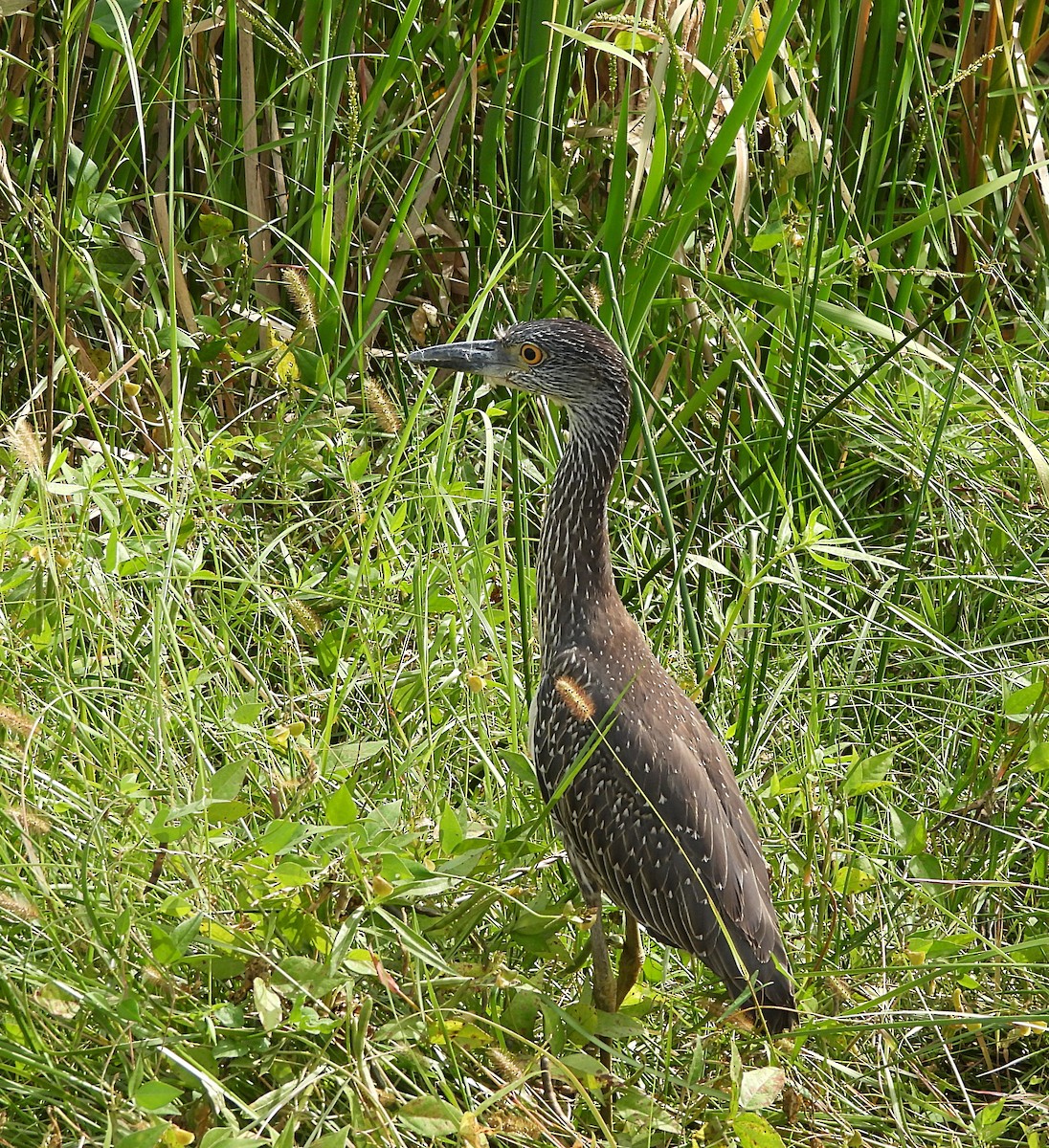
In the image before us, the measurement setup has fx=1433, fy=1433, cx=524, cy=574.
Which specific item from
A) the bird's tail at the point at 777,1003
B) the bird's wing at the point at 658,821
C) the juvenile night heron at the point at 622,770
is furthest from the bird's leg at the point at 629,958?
the bird's tail at the point at 777,1003

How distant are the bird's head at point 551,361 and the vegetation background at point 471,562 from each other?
14 cm

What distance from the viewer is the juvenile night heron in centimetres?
281

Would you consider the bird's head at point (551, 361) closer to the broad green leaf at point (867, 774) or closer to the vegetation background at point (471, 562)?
the vegetation background at point (471, 562)

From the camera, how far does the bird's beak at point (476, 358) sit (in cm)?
325

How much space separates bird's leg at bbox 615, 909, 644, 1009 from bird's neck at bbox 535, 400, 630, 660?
0.60 metres

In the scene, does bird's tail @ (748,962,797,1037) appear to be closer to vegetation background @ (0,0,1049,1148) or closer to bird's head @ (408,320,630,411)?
vegetation background @ (0,0,1049,1148)

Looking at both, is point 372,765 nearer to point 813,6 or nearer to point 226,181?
point 226,181

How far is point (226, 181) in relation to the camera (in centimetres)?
390

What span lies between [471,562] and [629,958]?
95 centimetres

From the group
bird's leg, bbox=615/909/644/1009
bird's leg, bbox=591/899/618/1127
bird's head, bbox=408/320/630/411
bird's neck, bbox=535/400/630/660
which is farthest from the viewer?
bird's head, bbox=408/320/630/411

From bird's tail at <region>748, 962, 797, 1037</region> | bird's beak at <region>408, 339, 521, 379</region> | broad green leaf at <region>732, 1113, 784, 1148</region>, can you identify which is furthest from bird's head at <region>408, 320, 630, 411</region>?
broad green leaf at <region>732, 1113, 784, 1148</region>

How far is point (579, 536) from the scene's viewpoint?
10.3ft

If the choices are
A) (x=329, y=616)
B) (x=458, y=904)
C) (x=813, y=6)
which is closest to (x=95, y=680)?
(x=329, y=616)

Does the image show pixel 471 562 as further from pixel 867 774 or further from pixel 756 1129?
pixel 756 1129
